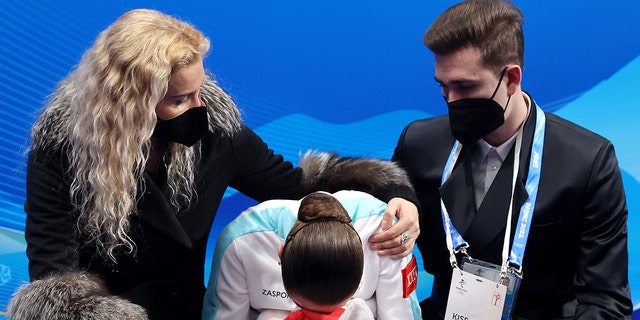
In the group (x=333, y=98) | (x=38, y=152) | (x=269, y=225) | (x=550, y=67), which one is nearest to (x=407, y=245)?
(x=269, y=225)

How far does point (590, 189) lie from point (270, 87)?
1479mm

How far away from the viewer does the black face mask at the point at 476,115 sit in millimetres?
2387

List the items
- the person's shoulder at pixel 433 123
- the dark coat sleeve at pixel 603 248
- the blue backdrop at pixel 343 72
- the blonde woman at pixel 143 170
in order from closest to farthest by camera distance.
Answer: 1. the blonde woman at pixel 143 170
2. the dark coat sleeve at pixel 603 248
3. the person's shoulder at pixel 433 123
4. the blue backdrop at pixel 343 72

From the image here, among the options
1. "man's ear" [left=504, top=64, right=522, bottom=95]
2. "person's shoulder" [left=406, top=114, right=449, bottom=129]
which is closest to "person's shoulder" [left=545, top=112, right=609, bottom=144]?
"man's ear" [left=504, top=64, right=522, bottom=95]

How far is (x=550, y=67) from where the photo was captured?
3438 mm

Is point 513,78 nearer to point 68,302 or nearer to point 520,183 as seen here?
point 520,183

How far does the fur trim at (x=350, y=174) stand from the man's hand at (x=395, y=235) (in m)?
0.20

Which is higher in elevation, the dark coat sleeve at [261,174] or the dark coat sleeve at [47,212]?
the dark coat sleeve at [261,174]

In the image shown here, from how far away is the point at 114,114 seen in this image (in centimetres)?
217

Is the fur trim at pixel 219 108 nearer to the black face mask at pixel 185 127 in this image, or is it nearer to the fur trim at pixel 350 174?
the black face mask at pixel 185 127

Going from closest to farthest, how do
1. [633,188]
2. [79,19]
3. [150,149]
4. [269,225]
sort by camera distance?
[269,225], [150,149], [79,19], [633,188]

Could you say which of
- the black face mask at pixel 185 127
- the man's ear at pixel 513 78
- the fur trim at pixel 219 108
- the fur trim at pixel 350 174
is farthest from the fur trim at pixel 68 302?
the man's ear at pixel 513 78

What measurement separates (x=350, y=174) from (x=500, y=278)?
1.78 feet

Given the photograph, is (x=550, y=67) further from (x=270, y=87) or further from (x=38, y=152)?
(x=38, y=152)
